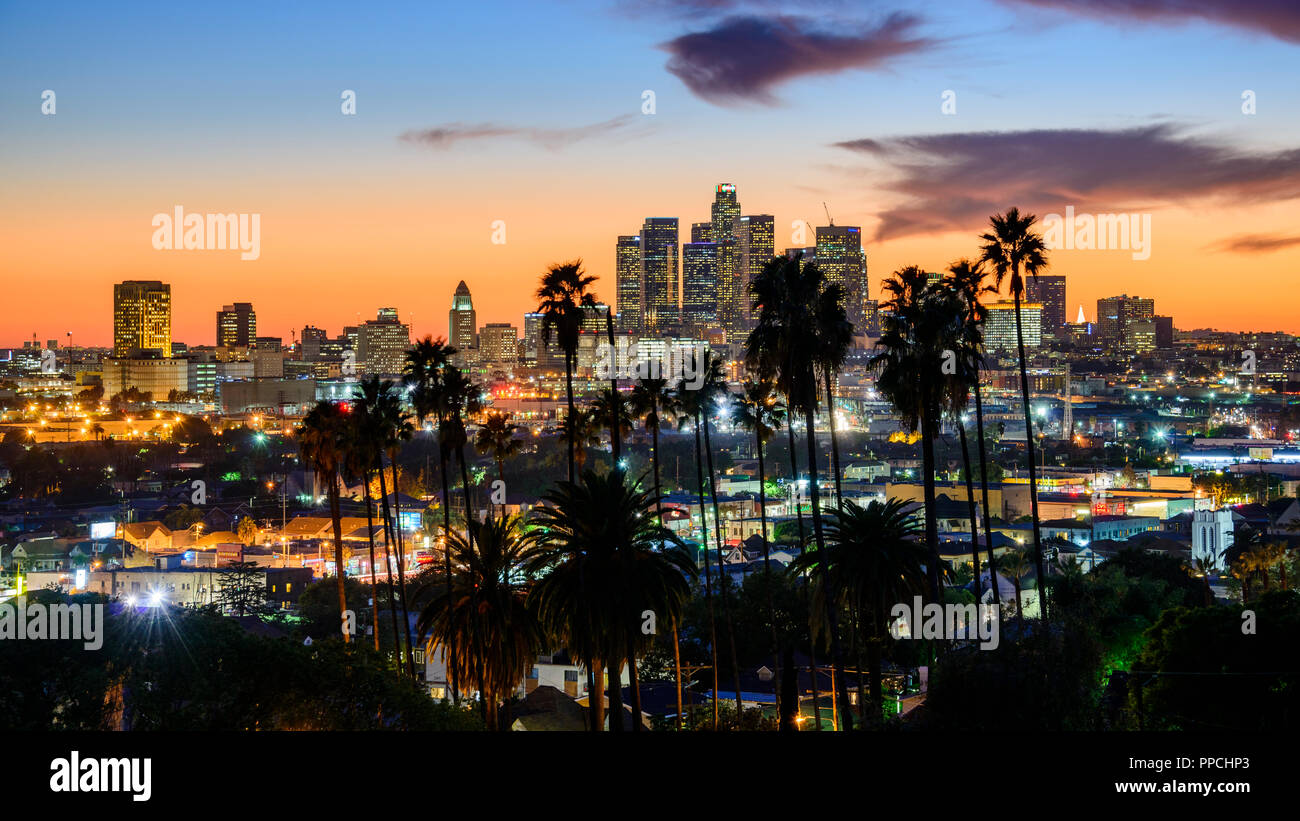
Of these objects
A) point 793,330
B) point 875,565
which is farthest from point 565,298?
point 875,565

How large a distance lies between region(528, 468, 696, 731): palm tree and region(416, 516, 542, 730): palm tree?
2.08 metres

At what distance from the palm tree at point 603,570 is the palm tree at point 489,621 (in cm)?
208

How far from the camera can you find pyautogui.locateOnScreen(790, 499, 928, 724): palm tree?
24.5 metres

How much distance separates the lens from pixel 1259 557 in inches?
1752

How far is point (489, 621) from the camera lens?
24.5 meters

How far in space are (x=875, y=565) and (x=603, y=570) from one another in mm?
6506

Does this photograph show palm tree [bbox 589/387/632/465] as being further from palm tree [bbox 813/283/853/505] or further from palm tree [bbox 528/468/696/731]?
palm tree [bbox 528/468/696/731]

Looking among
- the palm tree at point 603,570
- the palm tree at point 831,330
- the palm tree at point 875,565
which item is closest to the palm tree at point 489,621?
the palm tree at point 603,570

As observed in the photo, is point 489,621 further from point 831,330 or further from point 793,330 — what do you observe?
point 831,330
